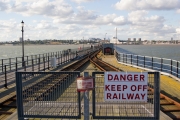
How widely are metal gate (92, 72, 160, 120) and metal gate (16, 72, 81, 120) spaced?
24.6 inches

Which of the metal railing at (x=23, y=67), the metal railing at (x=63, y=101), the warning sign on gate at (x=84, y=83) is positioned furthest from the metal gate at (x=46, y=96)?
the metal railing at (x=23, y=67)

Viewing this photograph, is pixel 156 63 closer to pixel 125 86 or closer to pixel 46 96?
pixel 46 96

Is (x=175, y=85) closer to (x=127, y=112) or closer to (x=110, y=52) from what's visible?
(x=127, y=112)

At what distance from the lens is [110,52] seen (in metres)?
63.1

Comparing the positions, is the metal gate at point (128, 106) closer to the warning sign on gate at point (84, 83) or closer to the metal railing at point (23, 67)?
the warning sign on gate at point (84, 83)

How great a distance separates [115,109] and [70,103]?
1.49 meters

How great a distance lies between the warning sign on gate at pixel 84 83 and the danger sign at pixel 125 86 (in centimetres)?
42

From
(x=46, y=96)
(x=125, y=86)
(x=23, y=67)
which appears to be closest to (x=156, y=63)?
(x=23, y=67)

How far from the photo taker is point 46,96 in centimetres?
847

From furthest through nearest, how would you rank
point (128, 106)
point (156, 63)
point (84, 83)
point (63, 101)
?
point (156, 63), point (63, 101), point (128, 106), point (84, 83)

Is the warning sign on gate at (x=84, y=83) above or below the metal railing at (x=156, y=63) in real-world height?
above

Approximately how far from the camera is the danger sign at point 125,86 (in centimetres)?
705

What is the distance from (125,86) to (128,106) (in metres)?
1.30

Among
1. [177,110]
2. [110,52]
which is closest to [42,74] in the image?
[177,110]
